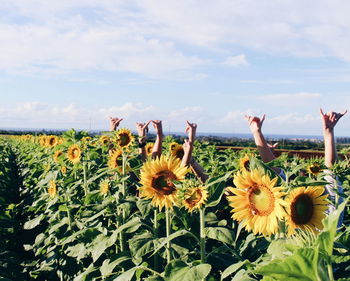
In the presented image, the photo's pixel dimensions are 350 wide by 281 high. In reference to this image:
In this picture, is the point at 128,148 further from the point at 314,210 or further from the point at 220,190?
the point at 314,210

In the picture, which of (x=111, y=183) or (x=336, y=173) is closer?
(x=336, y=173)

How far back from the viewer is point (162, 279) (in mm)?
2639

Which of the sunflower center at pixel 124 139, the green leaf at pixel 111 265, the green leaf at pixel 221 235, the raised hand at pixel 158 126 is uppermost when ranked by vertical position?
the raised hand at pixel 158 126

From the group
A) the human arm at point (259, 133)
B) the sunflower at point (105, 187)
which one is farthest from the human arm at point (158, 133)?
the human arm at point (259, 133)

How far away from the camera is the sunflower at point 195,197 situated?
95.0 inches

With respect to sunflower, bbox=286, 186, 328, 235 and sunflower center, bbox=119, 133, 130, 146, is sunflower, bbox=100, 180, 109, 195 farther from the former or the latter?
sunflower, bbox=286, 186, 328, 235

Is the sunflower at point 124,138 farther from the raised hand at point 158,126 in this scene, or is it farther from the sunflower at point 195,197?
the sunflower at point 195,197

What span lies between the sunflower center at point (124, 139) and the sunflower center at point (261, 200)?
7.31 ft

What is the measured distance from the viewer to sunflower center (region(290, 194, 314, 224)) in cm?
189

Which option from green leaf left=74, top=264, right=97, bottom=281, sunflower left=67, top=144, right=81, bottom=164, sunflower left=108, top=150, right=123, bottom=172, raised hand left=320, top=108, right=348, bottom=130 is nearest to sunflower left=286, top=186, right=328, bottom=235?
raised hand left=320, top=108, right=348, bottom=130

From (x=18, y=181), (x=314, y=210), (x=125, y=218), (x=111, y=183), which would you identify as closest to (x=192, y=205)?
(x=314, y=210)

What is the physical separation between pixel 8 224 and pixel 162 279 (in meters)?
5.75

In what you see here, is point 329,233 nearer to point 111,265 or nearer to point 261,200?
point 261,200

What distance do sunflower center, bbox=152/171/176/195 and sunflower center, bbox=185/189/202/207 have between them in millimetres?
231
